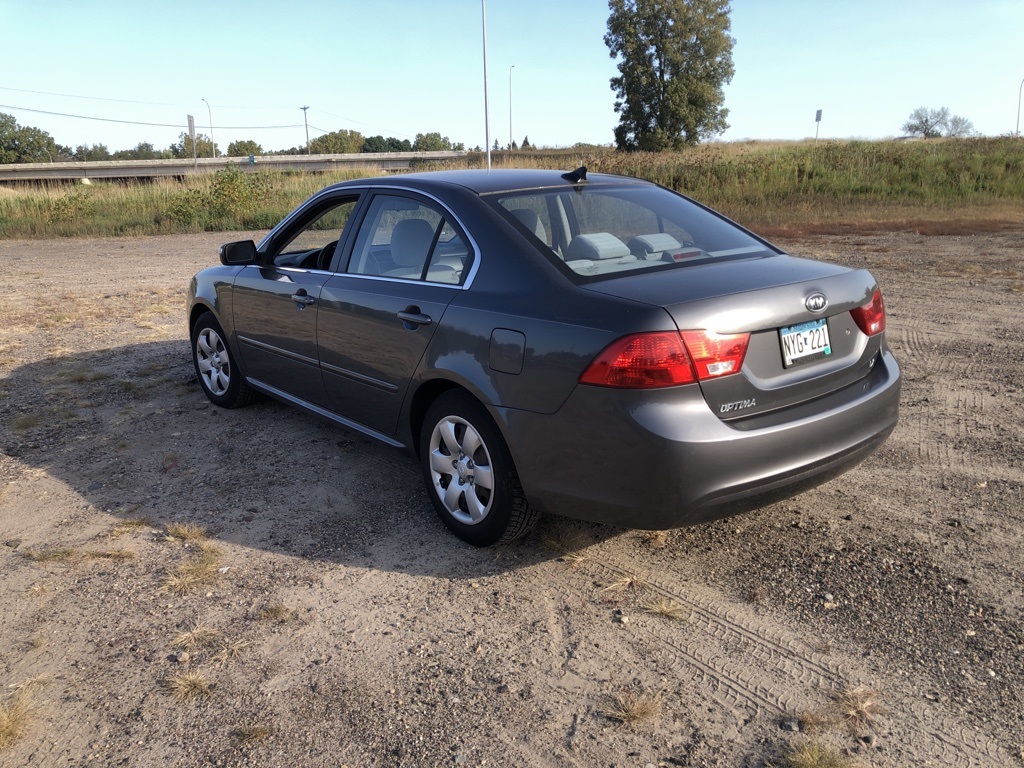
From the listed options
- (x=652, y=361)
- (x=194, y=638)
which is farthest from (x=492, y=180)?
(x=194, y=638)

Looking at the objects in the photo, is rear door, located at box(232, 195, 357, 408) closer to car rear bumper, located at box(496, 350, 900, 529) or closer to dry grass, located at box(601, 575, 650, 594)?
car rear bumper, located at box(496, 350, 900, 529)

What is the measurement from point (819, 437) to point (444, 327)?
1.62 meters

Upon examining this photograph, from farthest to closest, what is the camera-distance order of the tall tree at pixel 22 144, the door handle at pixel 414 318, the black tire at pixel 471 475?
the tall tree at pixel 22 144 < the door handle at pixel 414 318 < the black tire at pixel 471 475

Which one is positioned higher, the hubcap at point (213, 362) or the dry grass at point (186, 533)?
the hubcap at point (213, 362)

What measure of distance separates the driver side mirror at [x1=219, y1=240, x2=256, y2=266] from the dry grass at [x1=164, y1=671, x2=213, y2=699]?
3.05 metres

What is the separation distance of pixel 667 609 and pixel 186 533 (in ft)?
7.63

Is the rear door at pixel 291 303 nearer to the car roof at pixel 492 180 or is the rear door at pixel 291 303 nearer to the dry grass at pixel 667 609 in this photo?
the car roof at pixel 492 180

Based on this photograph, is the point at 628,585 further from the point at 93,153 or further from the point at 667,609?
the point at 93,153

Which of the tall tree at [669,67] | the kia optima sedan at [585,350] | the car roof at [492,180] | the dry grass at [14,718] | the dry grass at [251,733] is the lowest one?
the dry grass at [251,733]

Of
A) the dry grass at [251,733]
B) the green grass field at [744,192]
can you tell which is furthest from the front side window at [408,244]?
the green grass field at [744,192]

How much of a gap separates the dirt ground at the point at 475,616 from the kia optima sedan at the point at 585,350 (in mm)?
407

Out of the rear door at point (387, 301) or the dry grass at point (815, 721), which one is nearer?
the dry grass at point (815, 721)

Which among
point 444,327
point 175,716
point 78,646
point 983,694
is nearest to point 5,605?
point 78,646

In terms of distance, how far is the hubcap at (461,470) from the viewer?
3.61 m
